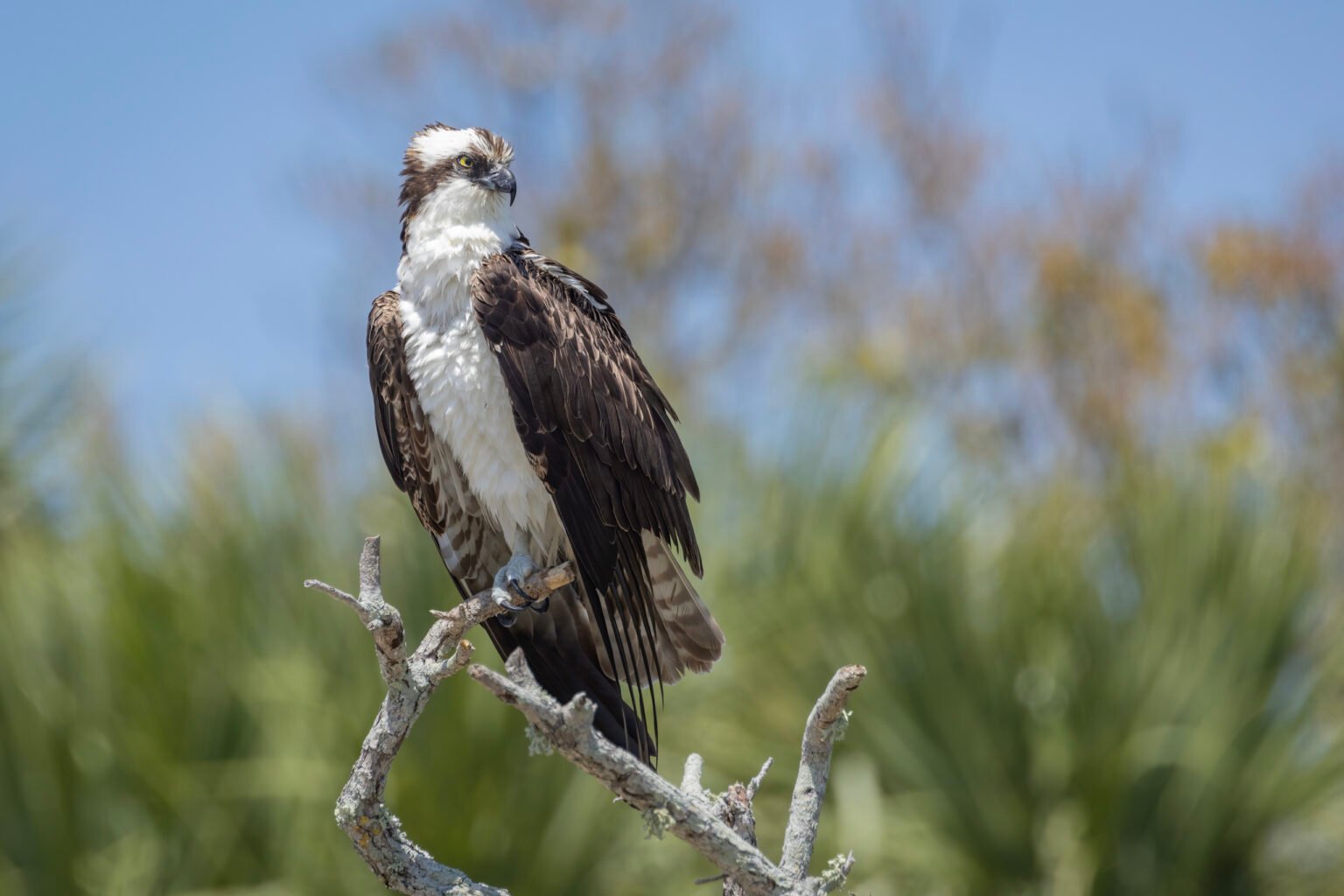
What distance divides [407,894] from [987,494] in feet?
18.4

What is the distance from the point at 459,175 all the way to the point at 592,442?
0.87 metres

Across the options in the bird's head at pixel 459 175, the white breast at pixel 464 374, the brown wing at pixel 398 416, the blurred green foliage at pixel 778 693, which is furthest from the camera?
the blurred green foliage at pixel 778 693

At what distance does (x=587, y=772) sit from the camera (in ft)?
7.20

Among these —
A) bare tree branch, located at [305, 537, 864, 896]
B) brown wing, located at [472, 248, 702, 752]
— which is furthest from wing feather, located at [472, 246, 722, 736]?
Answer: bare tree branch, located at [305, 537, 864, 896]

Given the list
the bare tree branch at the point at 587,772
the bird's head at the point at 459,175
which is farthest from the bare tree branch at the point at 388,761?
the bird's head at the point at 459,175

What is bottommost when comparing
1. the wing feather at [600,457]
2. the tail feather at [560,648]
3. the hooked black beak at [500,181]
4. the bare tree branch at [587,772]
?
the bare tree branch at [587,772]

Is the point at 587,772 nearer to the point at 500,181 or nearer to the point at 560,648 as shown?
the point at 560,648

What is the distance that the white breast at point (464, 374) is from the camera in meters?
3.24

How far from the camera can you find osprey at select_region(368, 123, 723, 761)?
3150 mm

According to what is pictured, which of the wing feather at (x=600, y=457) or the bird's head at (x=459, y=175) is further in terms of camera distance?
the bird's head at (x=459, y=175)

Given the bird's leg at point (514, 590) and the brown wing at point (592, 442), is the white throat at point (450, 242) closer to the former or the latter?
the brown wing at point (592, 442)

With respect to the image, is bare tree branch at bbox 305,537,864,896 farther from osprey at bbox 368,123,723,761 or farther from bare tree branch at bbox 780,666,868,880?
osprey at bbox 368,123,723,761

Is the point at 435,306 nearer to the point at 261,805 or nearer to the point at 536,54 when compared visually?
the point at 261,805

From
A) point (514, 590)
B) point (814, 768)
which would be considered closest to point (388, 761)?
point (814, 768)
